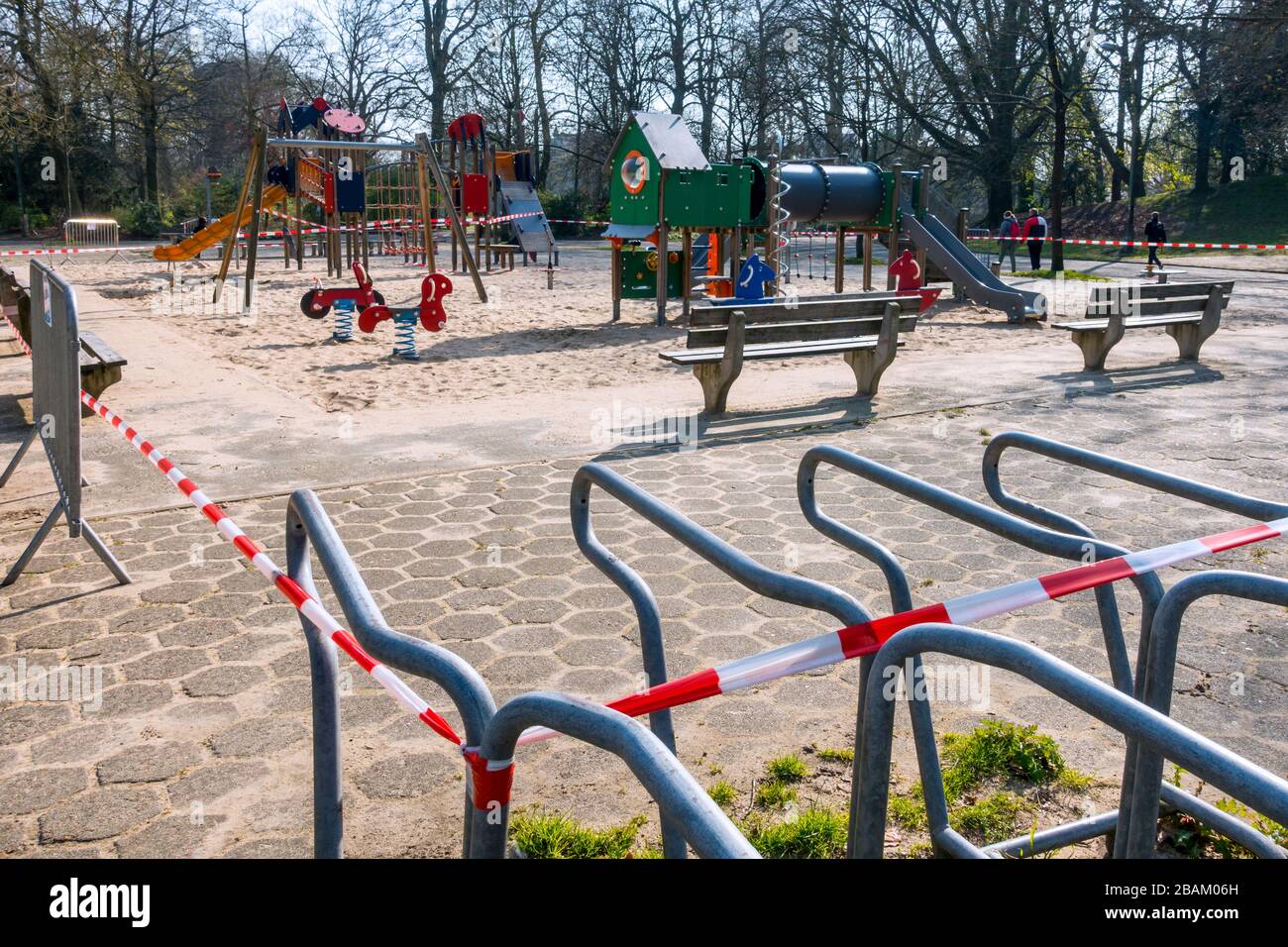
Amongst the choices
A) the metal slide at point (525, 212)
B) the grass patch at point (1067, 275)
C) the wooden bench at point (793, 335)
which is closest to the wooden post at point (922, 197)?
the grass patch at point (1067, 275)

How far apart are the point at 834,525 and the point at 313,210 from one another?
43.1 metres

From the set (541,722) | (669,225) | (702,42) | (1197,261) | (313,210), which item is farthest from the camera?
(702,42)

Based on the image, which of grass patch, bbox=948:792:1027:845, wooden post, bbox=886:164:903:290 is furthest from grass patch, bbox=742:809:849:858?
wooden post, bbox=886:164:903:290

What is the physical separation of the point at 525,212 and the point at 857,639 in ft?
92.0

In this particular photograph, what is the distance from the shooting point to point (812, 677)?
4250 millimetres

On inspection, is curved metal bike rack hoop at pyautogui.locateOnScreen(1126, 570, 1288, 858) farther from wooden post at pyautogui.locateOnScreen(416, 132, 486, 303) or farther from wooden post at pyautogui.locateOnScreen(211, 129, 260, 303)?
wooden post at pyautogui.locateOnScreen(211, 129, 260, 303)

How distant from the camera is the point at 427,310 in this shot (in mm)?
14156

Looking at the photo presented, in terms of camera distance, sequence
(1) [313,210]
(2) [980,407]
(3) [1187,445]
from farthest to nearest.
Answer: (1) [313,210], (2) [980,407], (3) [1187,445]

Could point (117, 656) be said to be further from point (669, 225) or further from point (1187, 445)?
point (669, 225)

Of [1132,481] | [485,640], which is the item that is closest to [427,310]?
[485,640]

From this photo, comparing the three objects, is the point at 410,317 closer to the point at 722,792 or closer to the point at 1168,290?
the point at 1168,290

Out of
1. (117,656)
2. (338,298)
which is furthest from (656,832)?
(338,298)

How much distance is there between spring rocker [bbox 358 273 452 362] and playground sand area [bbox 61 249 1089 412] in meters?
0.19

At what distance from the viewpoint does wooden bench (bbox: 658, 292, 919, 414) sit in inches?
356
